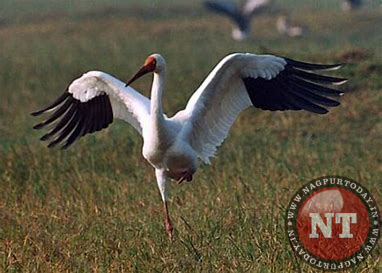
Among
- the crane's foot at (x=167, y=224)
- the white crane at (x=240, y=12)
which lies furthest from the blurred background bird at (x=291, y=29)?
the crane's foot at (x=167, y=224)

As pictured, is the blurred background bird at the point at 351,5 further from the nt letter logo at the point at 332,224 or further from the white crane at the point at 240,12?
the nt letter logo at the point at 332,224

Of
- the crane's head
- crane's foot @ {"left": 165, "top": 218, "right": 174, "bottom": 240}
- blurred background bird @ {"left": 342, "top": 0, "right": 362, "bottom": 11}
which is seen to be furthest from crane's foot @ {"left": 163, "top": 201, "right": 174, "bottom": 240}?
blurred background bird @ {"left": 342, "top": 0, "right": 362, "bottom": 11}

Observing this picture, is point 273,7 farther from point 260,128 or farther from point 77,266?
point 77,266

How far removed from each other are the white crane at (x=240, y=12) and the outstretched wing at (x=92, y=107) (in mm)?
15512

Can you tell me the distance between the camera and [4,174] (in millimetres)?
7676

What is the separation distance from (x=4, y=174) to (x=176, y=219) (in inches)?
78.5

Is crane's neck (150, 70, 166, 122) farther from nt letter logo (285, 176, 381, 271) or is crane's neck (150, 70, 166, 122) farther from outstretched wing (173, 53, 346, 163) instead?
nt letter logo (285, 176, 381, 271)

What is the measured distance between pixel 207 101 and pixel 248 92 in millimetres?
270

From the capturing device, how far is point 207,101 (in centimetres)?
616

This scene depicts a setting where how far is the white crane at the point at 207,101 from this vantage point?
5.98 metres

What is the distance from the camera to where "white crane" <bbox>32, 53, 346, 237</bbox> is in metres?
5.98

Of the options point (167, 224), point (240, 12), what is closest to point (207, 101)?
point (167, 224)

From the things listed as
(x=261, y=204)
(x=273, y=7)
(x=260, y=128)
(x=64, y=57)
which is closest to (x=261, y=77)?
(x=261, y=204)

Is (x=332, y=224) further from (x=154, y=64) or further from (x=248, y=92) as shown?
(x=154, y=64)
